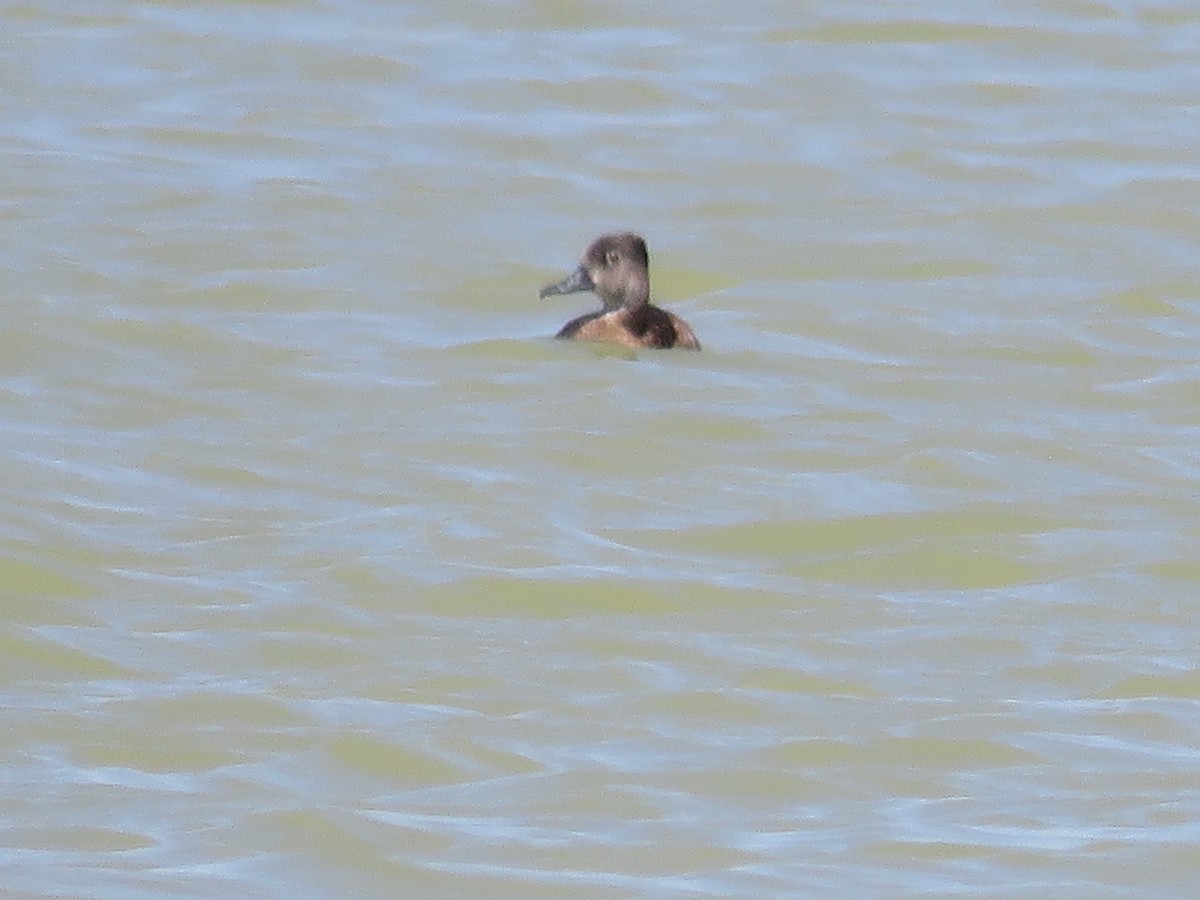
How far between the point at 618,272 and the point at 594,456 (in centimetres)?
180

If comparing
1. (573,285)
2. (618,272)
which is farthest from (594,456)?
(573,285)

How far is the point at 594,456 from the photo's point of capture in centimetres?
888

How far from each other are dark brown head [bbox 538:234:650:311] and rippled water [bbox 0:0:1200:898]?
320mm

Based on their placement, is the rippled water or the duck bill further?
the duck bill

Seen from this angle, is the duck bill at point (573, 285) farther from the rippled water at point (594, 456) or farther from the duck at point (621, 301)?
the rippled water at point (594, 456)

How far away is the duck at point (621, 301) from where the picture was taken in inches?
407

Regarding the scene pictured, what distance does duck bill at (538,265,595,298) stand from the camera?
10625 mm

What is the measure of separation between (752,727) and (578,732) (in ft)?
1.25

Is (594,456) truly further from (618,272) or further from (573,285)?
(573,285)

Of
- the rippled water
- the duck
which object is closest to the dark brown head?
the duck

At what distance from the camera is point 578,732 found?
6.38 m

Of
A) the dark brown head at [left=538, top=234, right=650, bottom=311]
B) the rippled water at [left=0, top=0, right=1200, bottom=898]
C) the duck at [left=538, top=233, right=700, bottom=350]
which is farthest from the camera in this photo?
the dark brown head at [left=538, top=234, right=650, bottom=311]

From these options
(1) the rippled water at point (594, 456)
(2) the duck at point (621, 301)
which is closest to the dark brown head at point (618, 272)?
(2) the duck at point (621, 301)

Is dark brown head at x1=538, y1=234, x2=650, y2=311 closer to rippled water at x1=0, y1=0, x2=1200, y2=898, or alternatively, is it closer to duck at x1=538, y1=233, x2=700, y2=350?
duck at x1=538, y1=233, x2=700, y2=350
